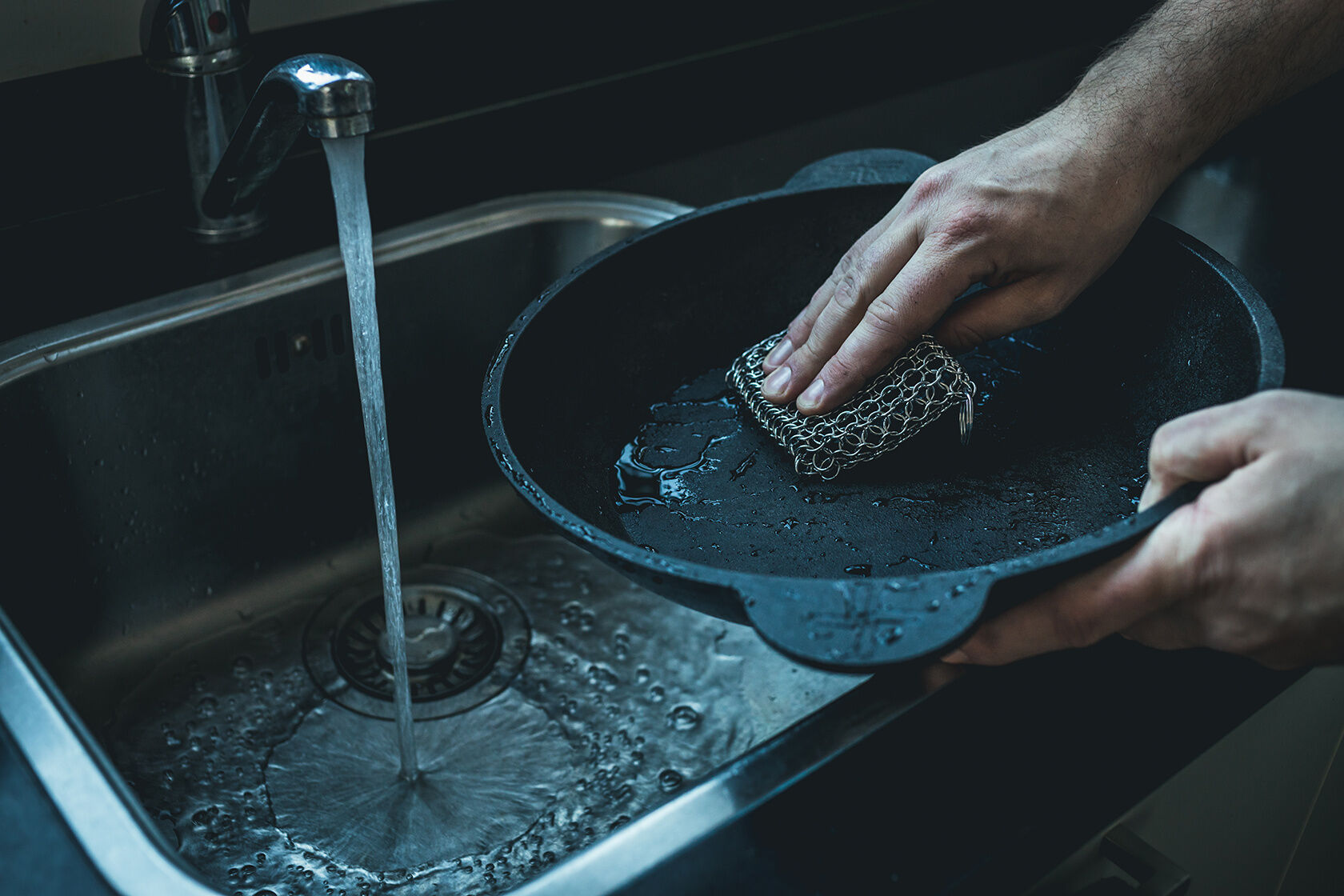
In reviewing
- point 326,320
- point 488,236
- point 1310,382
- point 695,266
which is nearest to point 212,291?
point 326,320

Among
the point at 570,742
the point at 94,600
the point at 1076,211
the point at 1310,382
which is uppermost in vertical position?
the point at 1076,211

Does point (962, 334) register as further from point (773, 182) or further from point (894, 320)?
point (773, 182)

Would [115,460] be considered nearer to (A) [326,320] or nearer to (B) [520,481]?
(A) [326,320]

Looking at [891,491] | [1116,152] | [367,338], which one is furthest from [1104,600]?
[367,338]

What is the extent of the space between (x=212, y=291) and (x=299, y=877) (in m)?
0.42

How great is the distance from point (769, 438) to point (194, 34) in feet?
1.54

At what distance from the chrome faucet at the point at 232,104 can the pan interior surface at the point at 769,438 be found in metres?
0.16

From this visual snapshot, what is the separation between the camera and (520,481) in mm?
556

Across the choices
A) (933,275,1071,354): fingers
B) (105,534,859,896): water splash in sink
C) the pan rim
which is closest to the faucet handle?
the pan rim

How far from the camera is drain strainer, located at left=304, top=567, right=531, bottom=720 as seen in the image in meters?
0.87

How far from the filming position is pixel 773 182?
3.46 ft

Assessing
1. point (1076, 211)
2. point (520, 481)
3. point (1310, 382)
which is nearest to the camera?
point (520, 481)

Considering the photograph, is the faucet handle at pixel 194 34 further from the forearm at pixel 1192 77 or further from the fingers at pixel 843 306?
the forearm at pixel 1192 77

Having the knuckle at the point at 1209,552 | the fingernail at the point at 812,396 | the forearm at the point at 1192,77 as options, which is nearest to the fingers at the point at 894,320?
the fingernail at the point at 812,396
